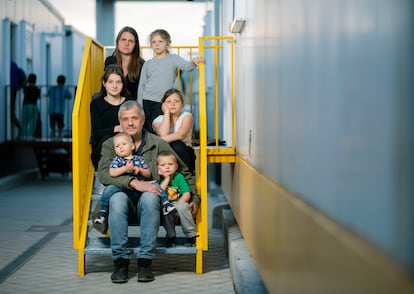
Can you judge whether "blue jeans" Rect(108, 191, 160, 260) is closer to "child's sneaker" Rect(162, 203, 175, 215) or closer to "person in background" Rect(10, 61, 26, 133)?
"child's sneaker" Rect(162, 203, 175, 215)

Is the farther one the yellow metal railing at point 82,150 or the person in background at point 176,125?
the person in background at point 176,125

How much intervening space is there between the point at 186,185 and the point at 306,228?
137 inches

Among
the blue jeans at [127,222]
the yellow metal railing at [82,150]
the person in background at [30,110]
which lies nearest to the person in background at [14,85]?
the person in background at [30,110]

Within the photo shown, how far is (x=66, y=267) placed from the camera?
23.6 ft

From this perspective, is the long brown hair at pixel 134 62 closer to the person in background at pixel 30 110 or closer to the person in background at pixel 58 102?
the person in background at pixel 30 110

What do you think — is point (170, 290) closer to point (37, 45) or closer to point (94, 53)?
point (94, 53)

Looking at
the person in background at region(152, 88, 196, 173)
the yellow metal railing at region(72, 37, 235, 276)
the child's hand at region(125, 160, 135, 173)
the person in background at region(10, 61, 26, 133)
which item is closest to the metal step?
the yellow metal railing at region(72, 37, 235, 276)

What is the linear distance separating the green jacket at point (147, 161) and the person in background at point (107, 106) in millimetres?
493

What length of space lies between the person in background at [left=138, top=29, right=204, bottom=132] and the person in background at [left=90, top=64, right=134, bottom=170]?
35 centimetres

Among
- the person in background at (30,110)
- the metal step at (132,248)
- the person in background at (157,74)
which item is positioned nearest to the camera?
the metal step at (132,248)

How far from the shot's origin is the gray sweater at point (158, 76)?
785 cm

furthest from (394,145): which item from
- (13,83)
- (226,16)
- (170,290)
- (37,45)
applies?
(37,45)

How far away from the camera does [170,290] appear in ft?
20.1

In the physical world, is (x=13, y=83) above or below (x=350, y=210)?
above
